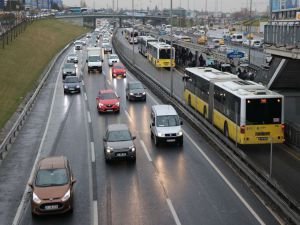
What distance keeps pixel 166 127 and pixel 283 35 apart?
7403 mm

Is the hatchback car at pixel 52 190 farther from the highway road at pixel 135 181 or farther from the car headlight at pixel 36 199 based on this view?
the highway road at pixel 135 181

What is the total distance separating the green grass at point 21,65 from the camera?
42.7 metres

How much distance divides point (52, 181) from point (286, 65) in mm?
18050

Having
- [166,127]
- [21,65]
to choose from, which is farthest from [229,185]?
[21,65]

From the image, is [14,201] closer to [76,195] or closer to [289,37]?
[76,195]

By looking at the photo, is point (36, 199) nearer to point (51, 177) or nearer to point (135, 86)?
point (51, 177)

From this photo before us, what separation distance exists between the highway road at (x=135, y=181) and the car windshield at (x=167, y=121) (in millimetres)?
1175

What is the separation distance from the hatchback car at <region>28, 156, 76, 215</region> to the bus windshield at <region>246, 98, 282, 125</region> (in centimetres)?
1003

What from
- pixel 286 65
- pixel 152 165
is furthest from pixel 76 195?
pixel 286 65

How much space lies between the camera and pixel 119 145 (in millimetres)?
23859

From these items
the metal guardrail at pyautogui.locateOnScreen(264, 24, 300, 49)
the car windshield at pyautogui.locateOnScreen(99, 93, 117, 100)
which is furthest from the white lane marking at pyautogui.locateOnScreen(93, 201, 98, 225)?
the car windshield at pyautogui.locateOnScreen(99, 93, 117, 100)

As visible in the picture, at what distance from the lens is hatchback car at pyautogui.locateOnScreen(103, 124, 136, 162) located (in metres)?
23.6

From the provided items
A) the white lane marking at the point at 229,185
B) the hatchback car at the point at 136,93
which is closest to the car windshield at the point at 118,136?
the white lane marking at the point at 229,185

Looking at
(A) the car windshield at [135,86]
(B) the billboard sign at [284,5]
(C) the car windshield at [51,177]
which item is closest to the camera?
(C) the car windshield at [51,177]
